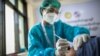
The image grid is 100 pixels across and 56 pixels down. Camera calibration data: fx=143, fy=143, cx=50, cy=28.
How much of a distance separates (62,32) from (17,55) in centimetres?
168

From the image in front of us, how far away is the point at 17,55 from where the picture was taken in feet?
8.02

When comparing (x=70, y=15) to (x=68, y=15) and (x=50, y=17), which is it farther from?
(x=50, y=17)

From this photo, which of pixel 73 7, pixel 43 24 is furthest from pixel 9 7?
pixel 43 24

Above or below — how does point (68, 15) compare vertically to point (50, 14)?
above

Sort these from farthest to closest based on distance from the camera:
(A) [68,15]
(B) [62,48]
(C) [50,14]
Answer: (A) [68,15]
(C) [50,14]
(B) [62,48]

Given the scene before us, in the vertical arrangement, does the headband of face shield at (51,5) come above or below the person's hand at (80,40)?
above

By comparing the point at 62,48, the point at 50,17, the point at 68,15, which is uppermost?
the point at 68,15

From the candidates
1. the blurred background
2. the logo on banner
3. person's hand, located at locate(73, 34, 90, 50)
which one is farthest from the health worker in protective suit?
the logo on banner

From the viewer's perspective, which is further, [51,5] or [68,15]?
[68,15]

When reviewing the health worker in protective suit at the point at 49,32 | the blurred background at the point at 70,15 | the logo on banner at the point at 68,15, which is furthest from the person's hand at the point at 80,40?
the logo on banner at the point at 68,15

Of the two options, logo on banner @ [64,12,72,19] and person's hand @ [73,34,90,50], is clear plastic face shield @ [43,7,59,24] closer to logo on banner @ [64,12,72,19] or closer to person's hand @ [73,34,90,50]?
person's hand @ [73,34,90,50]

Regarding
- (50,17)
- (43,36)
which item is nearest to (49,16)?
(50,17)

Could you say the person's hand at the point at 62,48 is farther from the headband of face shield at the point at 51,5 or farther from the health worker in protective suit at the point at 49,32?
the headband of face shield at the point at 51,5

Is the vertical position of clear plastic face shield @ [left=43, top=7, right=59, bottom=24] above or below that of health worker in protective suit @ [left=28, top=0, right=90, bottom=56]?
above
